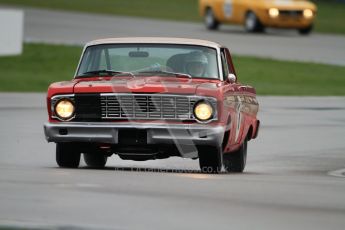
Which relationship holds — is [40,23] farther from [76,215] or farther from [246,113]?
[76,215]

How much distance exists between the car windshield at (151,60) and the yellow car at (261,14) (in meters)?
25.8

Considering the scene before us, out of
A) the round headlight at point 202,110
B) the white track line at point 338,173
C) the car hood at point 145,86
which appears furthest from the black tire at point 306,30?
the round headlight at point 202,110

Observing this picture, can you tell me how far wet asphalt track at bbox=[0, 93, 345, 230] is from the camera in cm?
876

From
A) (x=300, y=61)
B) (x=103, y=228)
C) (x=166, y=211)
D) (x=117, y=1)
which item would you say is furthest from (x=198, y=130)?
(x=117, y=1)

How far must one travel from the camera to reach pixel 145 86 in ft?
41.2

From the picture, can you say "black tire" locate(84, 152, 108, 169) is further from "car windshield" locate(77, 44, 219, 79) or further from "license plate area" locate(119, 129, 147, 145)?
"license plate area" locate(119, 129, 147, 145)

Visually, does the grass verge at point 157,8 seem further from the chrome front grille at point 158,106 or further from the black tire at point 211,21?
the chrome front grille at point 158,106

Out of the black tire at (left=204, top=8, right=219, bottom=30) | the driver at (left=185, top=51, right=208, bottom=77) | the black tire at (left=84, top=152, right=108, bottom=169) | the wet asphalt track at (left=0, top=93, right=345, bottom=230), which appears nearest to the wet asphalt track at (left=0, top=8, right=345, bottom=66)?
the black tire at (left=204, top=8, right=219, bottom=30)

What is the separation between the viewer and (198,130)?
40.8ft

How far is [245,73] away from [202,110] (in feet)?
59.3

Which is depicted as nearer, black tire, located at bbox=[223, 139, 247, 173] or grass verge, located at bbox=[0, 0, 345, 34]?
black tire, located at bbox=[223, 139, 247, 173]

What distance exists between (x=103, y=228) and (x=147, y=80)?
4796mm

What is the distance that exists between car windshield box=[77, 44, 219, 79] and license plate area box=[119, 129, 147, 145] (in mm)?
1207

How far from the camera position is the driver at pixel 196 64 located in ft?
44.7
